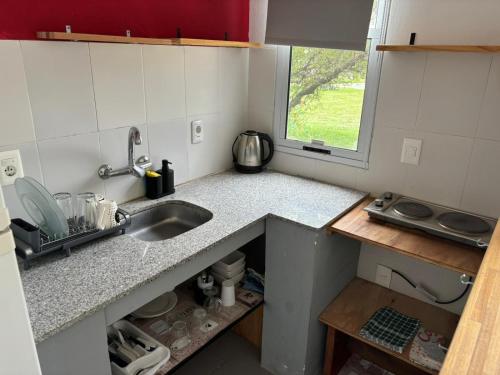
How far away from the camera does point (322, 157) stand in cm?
210

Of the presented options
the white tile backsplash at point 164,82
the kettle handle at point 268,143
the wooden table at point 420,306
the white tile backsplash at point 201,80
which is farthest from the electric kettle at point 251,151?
the wooden table at point 420,306

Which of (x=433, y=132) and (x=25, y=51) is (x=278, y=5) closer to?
(x=433, y=132)

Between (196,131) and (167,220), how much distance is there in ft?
1.61

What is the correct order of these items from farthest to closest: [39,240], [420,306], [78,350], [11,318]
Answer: [420,306] < [39,240] < [78,350] < [11,318]

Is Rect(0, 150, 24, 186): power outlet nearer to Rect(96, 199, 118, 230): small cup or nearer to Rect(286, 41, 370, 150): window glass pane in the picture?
Rect(96, 199, 118, 230): small cup

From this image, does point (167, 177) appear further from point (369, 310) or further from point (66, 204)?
point (369, 310)

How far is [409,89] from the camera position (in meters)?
1.75

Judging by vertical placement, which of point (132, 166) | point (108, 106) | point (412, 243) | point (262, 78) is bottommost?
point (412, 243)

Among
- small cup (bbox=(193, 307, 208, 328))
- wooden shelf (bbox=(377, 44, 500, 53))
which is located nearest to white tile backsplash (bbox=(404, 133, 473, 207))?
wooden shelf (bbox=(377, 44, 500, 53))

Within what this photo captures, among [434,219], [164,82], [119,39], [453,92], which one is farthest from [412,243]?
[119,39]

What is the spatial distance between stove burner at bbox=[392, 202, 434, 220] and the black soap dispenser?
3.40 ft

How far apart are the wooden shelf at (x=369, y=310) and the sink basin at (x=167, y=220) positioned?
2.43ft

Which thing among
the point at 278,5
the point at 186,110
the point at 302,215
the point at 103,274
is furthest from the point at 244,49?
the point at 103,274

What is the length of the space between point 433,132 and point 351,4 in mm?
676
